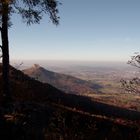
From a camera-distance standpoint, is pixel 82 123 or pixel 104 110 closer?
pixel 82 123

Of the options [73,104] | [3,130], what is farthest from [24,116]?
[73,104]

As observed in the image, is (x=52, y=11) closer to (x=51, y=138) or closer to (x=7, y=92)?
(x=7, y=92)

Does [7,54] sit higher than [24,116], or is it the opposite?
[7,54]

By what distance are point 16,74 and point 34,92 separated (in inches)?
276

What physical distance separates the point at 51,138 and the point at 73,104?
14.1 meters

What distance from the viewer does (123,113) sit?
80.2ft

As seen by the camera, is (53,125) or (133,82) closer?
(53,125)

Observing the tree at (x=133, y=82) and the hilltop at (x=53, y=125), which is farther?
the tree at (x=133, y=82)

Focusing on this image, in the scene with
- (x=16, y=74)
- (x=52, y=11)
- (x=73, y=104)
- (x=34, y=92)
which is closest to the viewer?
(x=52, y=11)

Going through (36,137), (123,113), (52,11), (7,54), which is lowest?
(123,113)

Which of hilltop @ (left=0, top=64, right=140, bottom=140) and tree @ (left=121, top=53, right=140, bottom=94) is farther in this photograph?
tree @ (left=121, top=53, right=140, bottom=94)

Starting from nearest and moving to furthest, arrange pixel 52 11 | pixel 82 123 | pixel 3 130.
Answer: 1. pixel 3 130
2. pixel 82 123
3. pixel 52 11

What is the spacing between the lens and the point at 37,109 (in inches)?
598

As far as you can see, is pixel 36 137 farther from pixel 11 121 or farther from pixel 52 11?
pixel 52 11
